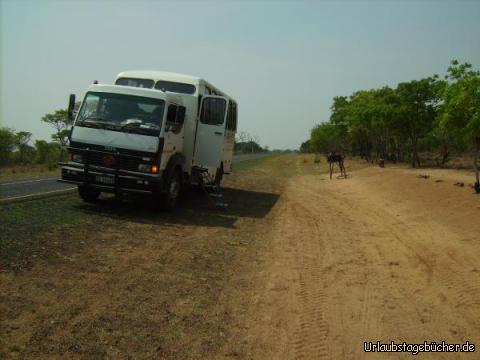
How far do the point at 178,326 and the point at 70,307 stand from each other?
1.15 metres

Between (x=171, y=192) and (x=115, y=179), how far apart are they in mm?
1522

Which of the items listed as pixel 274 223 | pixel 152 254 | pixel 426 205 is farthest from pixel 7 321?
pixel 426 205

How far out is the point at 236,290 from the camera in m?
5.85

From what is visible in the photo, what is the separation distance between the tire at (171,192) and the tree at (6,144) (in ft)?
112

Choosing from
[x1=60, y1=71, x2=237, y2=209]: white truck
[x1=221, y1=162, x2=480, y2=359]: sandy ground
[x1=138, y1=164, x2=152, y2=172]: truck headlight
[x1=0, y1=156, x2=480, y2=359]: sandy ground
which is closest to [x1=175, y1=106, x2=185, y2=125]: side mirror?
[x1=60, y1=71, x2=237, y2=209]: white truck

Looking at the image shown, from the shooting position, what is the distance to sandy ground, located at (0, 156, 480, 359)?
14.1ft

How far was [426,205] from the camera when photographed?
1374cm

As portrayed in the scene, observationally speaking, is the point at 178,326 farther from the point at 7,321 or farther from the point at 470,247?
the point at 470,247

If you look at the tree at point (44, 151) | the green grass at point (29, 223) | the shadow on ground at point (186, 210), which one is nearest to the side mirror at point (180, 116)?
the shadow on ground at point (186, 210)

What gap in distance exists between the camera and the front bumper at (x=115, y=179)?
9859 millimetres

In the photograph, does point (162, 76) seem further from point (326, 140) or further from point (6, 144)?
point (326, 140)

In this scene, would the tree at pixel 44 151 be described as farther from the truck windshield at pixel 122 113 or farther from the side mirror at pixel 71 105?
the truck windshield at pixel 122 113

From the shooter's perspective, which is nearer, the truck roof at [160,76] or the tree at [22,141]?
the truck roof at [160,76]

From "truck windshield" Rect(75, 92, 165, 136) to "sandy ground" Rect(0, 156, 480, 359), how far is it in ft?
6.31
